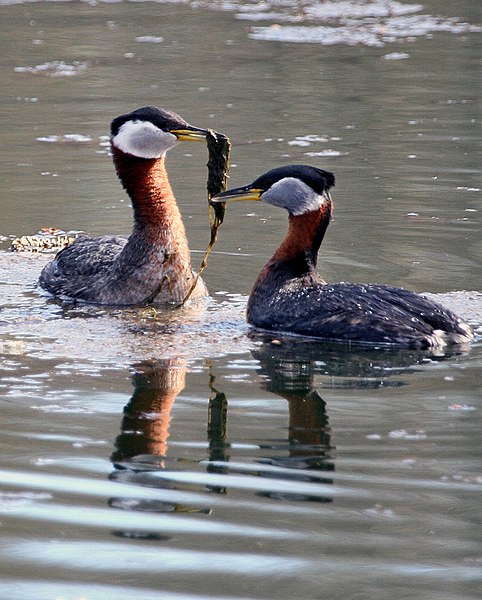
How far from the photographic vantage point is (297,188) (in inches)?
362

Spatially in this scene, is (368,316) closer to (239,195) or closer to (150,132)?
(239,195)

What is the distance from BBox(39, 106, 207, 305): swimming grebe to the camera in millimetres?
9852

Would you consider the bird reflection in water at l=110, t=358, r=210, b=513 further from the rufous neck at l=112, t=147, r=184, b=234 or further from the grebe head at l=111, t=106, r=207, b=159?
the grebe head at l=111, t=106, r=207, b=159

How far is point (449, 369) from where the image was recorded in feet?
25.9

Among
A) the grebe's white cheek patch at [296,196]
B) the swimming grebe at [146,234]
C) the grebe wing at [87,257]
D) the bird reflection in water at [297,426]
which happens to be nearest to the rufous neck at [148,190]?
the swimming grebe at [146,234]

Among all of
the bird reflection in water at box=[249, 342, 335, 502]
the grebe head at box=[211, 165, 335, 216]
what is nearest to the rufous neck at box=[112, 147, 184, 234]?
the grebe head at box=[211, 165, 335, 216]

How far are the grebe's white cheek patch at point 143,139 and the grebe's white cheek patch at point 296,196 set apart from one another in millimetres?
1080

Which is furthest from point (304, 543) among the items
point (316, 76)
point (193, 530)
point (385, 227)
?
point (316, 76)

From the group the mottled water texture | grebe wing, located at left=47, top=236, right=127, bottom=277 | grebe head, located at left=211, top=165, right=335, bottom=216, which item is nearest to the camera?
the mottled water texture

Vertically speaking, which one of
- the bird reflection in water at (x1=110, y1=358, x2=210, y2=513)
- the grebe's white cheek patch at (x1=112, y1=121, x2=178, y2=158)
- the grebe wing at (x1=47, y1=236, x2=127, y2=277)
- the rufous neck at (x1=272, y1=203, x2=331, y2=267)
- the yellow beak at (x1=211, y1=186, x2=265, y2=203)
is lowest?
the bird reflection in water at (x1=110, y1=358, x2=210, y2=513)

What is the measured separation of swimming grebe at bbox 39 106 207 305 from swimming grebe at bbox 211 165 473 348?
2.46 ft

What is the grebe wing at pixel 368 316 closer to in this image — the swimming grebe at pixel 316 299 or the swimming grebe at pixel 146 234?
the swimming grebe at pixel 316 299

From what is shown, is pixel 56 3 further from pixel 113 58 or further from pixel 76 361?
pixel 76 361

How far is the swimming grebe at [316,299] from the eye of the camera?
8406 millimetres
